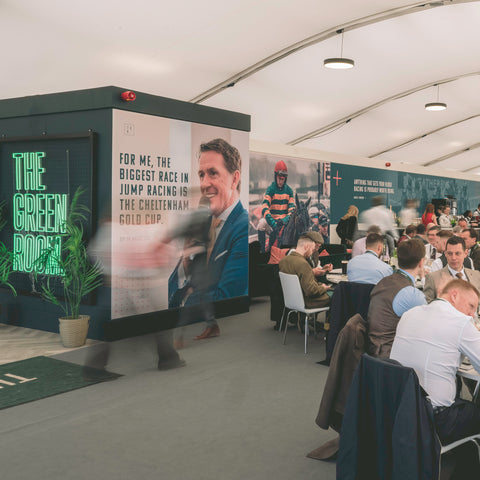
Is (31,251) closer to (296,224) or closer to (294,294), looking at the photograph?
(294,294)

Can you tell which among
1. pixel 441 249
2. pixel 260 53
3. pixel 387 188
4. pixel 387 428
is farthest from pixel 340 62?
pixel 387 428

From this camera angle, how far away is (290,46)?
9.38 m

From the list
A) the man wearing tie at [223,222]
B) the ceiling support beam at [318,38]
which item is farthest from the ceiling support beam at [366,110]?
the man wearing tie at [223,222]

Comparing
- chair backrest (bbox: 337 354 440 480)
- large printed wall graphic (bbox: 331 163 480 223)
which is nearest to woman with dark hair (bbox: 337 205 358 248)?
large printed wall graphic (bbox: 331 163 480 223)

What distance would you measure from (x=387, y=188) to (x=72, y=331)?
32.9ft

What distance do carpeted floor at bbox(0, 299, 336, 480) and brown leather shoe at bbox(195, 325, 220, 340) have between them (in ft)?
2.13

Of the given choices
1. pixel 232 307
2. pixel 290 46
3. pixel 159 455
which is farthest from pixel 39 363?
pixel 290 46

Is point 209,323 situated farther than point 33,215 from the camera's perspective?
No

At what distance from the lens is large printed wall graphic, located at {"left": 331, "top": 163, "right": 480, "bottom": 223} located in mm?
12133

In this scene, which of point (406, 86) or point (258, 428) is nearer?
point (258, 428)

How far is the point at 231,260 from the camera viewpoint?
25.0 feet

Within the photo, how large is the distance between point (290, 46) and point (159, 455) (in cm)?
769

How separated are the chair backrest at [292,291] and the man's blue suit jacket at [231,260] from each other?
5.24ft

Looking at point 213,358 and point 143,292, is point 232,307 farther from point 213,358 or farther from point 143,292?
point 213,358
